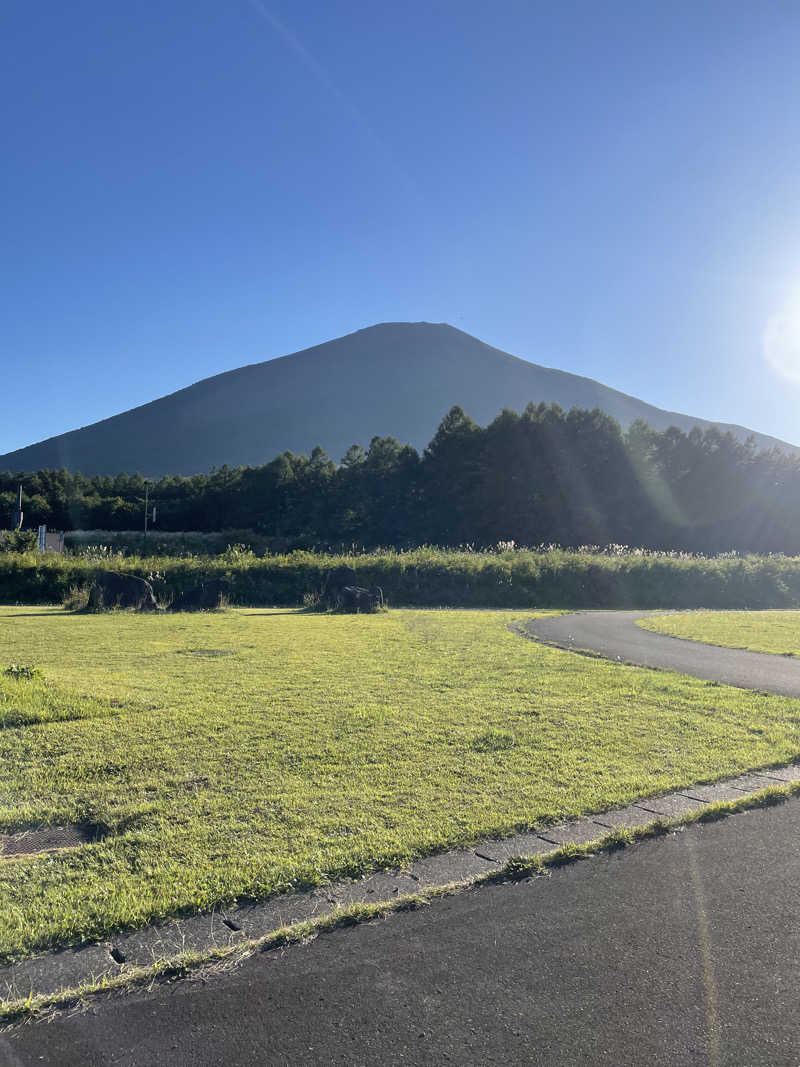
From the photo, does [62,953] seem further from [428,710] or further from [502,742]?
[428,710]

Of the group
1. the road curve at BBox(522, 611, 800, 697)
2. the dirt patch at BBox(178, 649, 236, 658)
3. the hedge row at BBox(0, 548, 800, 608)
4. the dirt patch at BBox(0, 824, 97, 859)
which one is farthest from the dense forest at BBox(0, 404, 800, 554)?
the dirt patch at BBox(0, 824, 97, 859)

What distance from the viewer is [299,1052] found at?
2.09m

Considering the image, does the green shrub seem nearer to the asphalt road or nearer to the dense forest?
the dense forest

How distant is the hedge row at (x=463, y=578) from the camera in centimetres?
1847

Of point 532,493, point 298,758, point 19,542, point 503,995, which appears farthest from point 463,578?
point 532,493

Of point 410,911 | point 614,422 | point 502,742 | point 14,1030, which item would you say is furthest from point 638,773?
point 614,422

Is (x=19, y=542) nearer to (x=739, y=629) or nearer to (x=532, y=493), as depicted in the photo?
(x=739, y=629)

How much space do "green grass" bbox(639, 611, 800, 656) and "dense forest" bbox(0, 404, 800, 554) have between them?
→ 3085 cm

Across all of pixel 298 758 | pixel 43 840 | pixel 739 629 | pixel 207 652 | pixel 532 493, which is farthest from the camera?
pixel 532 493

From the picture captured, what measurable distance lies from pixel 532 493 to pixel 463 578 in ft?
102

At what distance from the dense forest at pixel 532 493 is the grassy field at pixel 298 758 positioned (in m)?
39.5

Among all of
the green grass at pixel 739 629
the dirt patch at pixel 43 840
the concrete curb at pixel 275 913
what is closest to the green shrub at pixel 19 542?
the green grass at pixel 739 629

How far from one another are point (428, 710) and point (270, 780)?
216 centimetres

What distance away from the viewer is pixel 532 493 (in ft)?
169
